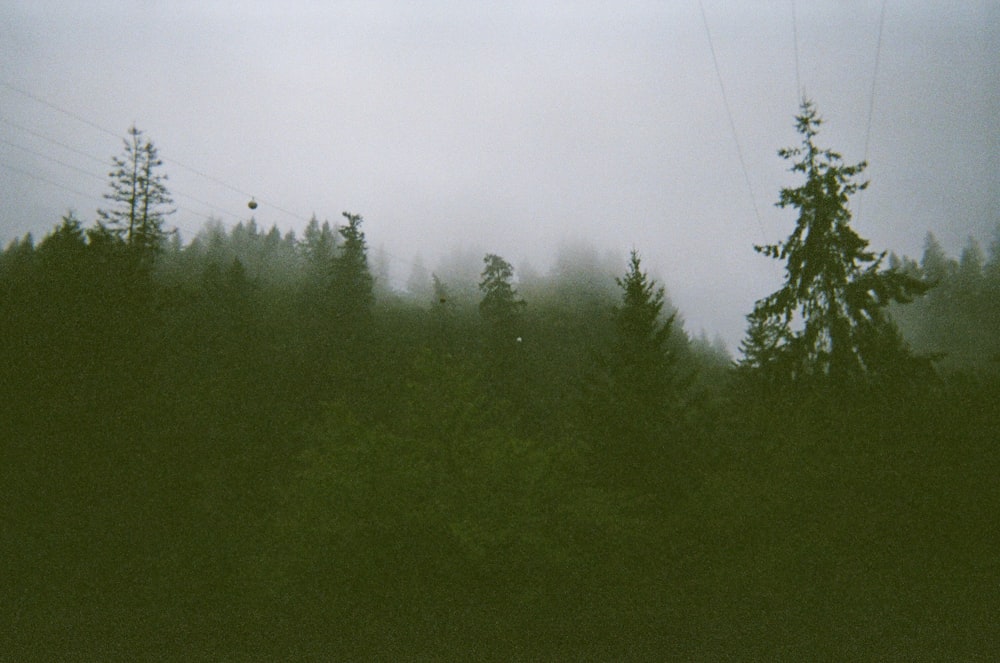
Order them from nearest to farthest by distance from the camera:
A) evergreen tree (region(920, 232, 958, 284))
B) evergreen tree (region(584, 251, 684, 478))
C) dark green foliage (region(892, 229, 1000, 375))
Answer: evergreen tree (region(584, 251, 684, 478)) → dark green foliage (region(892, 229, 1000, 375)) → evergreen tree (region(920, 232, 958, 284))

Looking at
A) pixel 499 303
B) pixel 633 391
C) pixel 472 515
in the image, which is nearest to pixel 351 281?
pixel 499 303

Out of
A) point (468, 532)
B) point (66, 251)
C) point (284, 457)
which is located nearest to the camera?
point (468, 532)

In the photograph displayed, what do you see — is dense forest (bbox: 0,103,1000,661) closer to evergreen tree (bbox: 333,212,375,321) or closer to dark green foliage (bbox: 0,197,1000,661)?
dark green foliage (bbox: 0,197,1000,661)

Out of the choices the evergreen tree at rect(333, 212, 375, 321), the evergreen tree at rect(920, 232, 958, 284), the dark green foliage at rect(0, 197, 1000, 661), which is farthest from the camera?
the evergreen tree at rect(920, 232, 958, 284)

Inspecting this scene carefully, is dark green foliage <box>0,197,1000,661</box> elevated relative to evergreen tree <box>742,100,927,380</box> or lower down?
lower down

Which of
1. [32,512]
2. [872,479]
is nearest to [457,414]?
[872,479]

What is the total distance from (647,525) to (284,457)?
48.7 ft

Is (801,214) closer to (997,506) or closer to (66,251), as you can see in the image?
(997,506)

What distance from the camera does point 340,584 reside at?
10.0m

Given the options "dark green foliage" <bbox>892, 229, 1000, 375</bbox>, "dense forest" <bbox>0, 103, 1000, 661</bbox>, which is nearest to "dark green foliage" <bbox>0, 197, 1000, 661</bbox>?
"dense forest" <bbox>0, 103, 1000, 661</bbox>

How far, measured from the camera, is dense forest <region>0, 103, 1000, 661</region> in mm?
9508

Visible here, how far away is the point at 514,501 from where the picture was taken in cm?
987

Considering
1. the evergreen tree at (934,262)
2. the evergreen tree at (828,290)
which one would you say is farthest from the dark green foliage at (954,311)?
the evergreen tree at (828,290)

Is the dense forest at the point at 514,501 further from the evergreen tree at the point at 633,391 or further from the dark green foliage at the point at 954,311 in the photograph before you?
the dark green foliage at the point at 954,311
